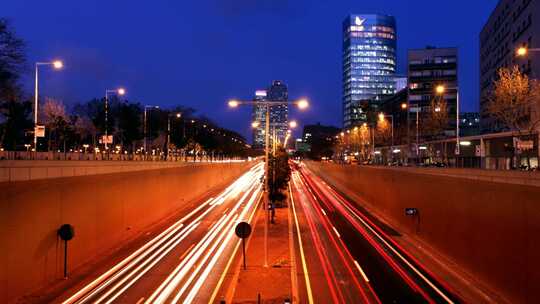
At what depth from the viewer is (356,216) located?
5734 cm

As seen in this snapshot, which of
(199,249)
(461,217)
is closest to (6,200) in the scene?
(199,249)

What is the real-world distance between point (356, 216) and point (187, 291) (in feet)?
113

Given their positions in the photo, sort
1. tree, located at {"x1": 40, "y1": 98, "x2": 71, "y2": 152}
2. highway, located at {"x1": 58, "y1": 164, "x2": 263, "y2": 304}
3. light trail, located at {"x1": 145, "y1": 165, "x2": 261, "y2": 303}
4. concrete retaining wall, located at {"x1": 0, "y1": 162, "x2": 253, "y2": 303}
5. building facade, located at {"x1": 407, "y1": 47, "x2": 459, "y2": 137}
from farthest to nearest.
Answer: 1. building facade, located at {"x1": 407, "y1": 47, "x2": 459, "y2": 137}
2. tree, located at {"x1": 40, "y1": 98, "x2": 71, "y2": 152}
3. light trail, located at {"x1": 145, "y1": 165, "x2": 261, "y2": 303}
4. highway, located at {"x1": 58, "y1": 164, "x2": 263, "y2": 304}
5. concrete retaining wall, located at {"x1": 0, "y1": 162, "x2": 253, "y2": 303}

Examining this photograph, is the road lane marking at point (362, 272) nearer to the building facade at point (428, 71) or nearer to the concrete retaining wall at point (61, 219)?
the concrete retaining wall at point (61, 219)

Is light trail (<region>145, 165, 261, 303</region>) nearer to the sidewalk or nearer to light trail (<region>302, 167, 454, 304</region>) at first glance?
the sidewalk

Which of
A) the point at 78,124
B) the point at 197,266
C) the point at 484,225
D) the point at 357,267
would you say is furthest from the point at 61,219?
the point at 78,124

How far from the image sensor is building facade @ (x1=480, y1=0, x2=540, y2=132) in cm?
6856

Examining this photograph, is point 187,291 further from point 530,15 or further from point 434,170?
point 530,15

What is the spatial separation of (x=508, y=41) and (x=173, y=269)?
246 ft

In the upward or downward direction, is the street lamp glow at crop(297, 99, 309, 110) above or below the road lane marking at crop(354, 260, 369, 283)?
above

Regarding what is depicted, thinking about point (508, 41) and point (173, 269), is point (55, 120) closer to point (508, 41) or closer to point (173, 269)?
point (173, 269)

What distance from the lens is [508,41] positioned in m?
86.9

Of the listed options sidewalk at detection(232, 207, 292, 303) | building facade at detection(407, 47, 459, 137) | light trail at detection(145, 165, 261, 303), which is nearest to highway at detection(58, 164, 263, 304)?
light trail at detection(145, 165, 261, 303)

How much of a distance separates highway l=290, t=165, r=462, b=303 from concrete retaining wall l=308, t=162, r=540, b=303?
224 centimetres
